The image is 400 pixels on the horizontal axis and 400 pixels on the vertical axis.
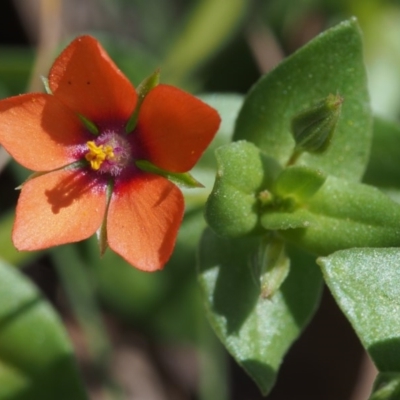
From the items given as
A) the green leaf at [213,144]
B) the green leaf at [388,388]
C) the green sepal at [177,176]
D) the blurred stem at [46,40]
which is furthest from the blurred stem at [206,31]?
the green leaf at [388,388]

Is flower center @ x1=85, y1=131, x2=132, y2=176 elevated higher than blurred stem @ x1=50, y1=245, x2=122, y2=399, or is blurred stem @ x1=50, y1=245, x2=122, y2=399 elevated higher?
flower center @ x1=85, y1=131, x2=132, y2=176

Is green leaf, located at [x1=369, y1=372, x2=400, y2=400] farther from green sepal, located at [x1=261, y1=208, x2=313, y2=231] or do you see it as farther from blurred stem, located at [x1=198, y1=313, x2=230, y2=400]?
blurred stem, located at [x1=198, y1=313, x2=230, y2=400]

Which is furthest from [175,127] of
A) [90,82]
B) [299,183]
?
[299,183]

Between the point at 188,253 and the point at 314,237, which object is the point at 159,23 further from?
the point at 314,237

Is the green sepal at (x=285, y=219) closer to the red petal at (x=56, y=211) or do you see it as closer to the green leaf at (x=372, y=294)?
the green leaf at (x=372, y=294)

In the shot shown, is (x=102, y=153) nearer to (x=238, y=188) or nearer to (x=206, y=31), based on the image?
(x=238, y=188)

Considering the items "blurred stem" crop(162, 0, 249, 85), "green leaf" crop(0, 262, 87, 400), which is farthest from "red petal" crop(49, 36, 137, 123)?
"blurred stem" crop(162, 0, 249, 85)
